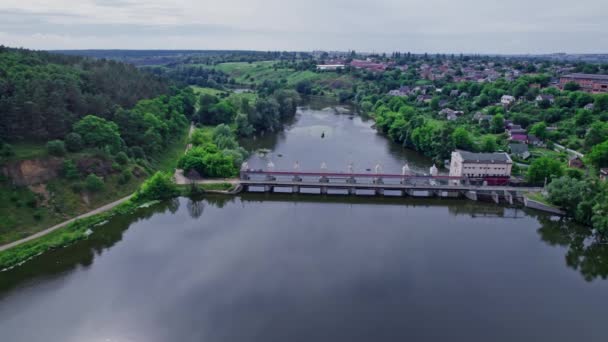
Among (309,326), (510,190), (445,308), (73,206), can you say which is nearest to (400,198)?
(510,190)

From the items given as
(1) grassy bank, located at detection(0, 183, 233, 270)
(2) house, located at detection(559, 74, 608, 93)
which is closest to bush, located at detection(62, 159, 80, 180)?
(1) grassy bank, located at detection(0, 183, 233, 270)

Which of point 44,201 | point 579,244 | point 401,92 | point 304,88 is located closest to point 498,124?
point 579,244

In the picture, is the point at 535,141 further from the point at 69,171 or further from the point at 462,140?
the point at 69,171

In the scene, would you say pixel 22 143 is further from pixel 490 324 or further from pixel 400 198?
pixel 490 324

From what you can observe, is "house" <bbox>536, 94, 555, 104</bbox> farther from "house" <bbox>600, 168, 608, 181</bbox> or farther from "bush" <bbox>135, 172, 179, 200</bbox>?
"bush" <bbox>135, 172, 179, 200</bbox>

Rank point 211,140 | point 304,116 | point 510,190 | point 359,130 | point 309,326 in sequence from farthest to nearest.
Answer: point 304,116 → point 359,130 → point 211,140 → point 510,190 → point 309,326
